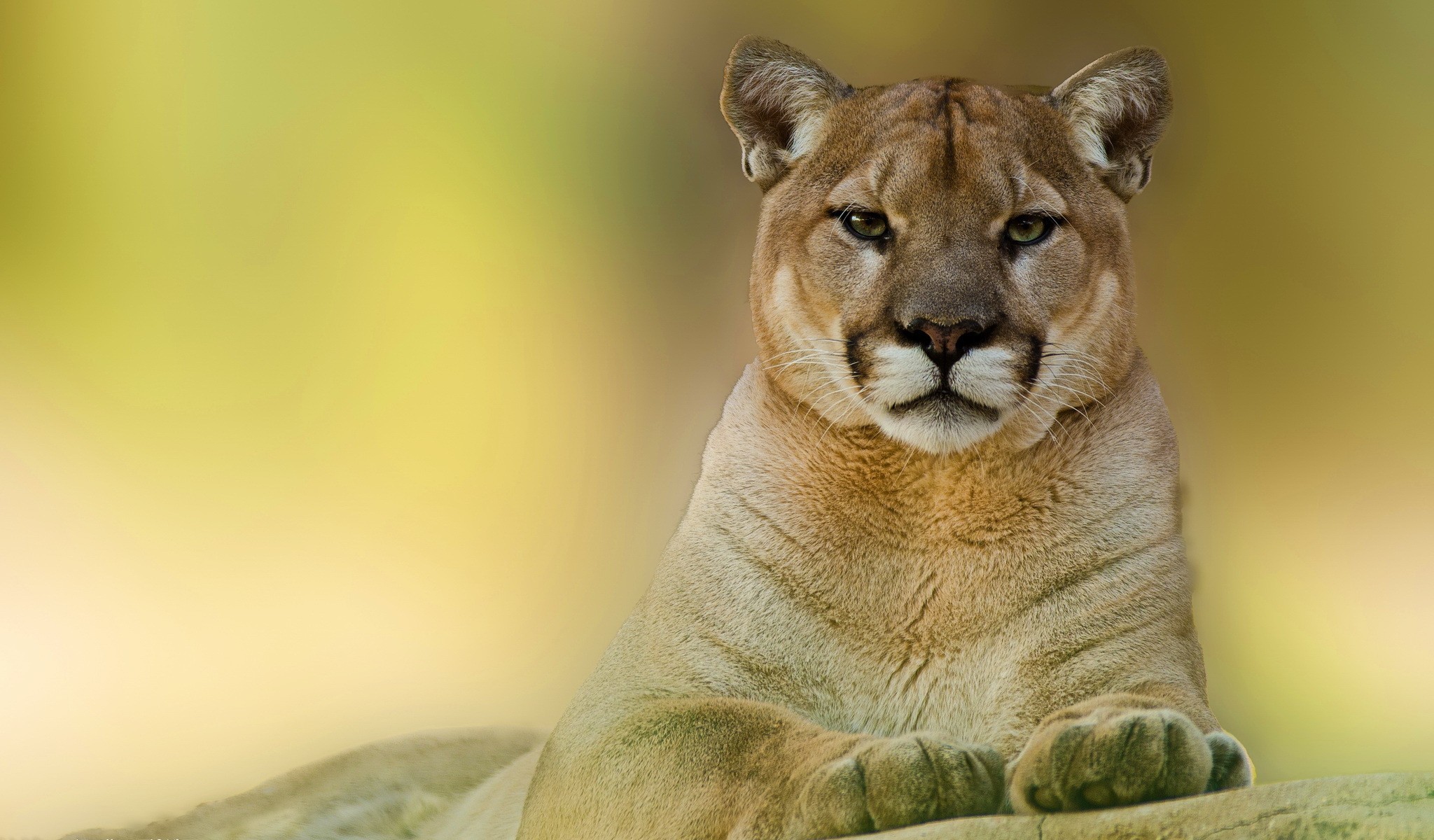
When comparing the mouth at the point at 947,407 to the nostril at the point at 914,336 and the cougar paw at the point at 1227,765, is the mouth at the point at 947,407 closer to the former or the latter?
the nostril at the point at 914,336

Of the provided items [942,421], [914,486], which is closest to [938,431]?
[942,421]

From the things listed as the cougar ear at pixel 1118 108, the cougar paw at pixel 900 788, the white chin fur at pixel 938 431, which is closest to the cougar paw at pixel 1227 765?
the cougar paw at pixel 900 788

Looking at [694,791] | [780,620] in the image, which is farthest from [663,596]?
[694,791]

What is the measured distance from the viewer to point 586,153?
13.4 ft

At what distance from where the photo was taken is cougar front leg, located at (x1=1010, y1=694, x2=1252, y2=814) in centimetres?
161

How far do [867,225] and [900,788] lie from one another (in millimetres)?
1007

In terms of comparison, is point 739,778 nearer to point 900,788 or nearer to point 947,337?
point 900,788

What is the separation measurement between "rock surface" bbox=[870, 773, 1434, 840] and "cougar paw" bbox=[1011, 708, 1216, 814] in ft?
0.11

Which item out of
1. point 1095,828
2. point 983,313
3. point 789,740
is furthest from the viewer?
point 983,313

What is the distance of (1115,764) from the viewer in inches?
63.7

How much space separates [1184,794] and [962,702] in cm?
55

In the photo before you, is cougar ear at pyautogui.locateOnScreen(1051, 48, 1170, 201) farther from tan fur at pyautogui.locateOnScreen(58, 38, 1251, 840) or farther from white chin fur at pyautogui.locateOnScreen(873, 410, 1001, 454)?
white chin fur at pyautogui.locateOnScreen(873, 410, 1001, 454)

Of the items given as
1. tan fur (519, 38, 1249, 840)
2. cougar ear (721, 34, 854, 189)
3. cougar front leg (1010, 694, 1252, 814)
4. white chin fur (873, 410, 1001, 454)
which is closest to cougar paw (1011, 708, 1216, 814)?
cougar front leg (1010, 694, 1252, 814)

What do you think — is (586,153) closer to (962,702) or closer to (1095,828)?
(962,702)
